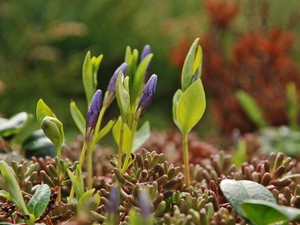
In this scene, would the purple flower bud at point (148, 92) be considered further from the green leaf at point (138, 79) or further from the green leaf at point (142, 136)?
the green leaf at point (142, 136)

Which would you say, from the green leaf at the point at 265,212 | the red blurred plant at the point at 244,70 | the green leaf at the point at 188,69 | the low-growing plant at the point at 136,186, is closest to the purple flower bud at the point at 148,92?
the low-growing plant at the point at 136,186

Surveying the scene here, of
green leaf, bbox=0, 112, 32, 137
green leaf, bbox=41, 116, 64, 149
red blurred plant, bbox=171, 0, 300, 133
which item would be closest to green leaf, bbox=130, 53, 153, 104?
green leaf, bbox=41, 116, 64, 149

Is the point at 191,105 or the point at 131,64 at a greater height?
the point at 131,64

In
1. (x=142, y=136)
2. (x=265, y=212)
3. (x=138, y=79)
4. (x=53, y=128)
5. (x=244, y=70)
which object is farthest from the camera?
(x=244, y=70)

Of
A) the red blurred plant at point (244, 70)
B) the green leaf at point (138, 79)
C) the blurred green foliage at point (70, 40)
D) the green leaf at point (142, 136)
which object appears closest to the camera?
the green leaf at point (138, 79)

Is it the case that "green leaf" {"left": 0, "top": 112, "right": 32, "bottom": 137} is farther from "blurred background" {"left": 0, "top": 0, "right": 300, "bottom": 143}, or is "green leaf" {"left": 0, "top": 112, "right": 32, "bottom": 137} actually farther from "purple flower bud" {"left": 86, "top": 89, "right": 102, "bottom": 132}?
"blurred background" {"left": 0, "top": 0, "right": 300, "bottom": 143}

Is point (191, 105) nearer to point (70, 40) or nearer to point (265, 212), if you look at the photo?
point (265, 212)

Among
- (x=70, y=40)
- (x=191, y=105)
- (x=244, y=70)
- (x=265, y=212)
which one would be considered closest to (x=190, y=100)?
(x=191, y=105)
